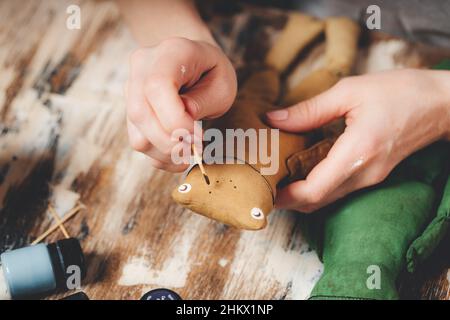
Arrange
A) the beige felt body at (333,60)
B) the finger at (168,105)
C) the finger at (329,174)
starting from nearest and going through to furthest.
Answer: the finger at (168,105) → the finger at (329,174) → the beige felt body at (333,60)

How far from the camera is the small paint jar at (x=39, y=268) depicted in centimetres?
82

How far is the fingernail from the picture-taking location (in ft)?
2.85

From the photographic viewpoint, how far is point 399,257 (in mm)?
812

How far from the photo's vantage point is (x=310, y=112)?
0.87 m

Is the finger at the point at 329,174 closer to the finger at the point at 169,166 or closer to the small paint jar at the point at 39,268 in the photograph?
the finger at the point at 169,166

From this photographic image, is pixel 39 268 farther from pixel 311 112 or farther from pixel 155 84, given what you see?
pixel 311 112

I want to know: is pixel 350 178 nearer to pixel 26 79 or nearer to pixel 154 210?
pixel 154 210

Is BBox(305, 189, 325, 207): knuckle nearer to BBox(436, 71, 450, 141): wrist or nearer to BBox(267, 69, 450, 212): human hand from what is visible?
BBox(267, 69, 450, 212): human hand

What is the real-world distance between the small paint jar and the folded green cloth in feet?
Answer: 1.17

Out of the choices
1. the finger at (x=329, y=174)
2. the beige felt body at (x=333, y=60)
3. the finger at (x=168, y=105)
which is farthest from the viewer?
the beige felt body at (x=333, y=60)

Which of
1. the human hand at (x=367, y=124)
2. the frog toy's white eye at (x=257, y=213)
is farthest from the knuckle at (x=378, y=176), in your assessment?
the frog toy's white eye at (x=257, y=213)

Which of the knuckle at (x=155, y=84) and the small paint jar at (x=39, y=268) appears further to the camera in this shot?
the small paint jar at (x=39, y=268)

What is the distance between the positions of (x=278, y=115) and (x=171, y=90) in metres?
0.22

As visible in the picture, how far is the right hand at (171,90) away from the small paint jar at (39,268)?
20cm
